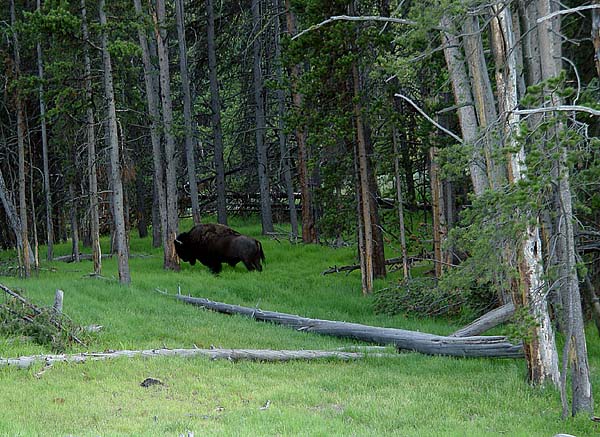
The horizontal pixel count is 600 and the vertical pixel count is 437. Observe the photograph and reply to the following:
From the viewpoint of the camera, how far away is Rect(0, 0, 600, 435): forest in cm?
929

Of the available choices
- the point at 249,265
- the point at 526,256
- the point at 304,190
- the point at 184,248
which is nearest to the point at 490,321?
the point at 526,256

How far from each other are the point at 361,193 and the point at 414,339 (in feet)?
23.5

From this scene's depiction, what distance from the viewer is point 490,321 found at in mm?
14570

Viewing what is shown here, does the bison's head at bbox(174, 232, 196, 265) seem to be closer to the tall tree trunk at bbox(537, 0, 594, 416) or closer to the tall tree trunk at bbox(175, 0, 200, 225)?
the tall tree trunk at bbox(175, 0, 200, 225)

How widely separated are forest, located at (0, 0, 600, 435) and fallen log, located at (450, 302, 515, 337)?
7 centimetres

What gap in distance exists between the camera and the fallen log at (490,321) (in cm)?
1452

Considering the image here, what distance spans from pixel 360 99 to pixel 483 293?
6.31 m

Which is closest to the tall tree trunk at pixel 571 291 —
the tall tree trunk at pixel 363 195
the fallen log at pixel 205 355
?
the fallen log at pixel 205 355

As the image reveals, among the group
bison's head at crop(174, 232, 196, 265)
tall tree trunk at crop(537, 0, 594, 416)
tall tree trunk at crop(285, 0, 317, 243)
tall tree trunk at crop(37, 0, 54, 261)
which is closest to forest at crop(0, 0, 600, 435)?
tall tree trunk at crop(537, 0, 594, 416)

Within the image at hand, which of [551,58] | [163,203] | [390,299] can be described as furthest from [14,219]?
[551,58]

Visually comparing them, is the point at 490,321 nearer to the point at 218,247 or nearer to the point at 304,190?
the point at 218,247

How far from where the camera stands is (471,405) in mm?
10383

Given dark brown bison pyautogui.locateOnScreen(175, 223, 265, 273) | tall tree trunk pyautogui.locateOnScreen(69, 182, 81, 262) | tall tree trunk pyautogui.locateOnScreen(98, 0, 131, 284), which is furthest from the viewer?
tall tree trunk pyautogui.locateOnScreen(69, 182, 81, 262)

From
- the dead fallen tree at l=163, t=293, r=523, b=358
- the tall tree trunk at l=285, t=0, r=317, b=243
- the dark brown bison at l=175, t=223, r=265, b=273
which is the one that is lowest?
the dead fallen tree at l=163, t=293, r=523, b=358
